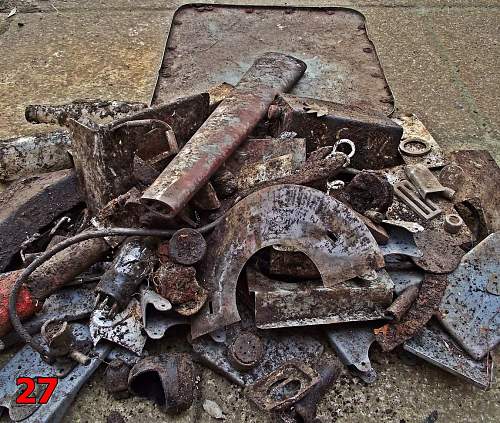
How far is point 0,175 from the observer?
259cm

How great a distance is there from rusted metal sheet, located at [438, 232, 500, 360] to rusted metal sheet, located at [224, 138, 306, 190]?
32.2 inches

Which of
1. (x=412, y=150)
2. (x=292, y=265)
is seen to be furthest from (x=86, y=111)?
(x=412, y=150)

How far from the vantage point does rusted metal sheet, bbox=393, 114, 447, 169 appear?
2.69 m

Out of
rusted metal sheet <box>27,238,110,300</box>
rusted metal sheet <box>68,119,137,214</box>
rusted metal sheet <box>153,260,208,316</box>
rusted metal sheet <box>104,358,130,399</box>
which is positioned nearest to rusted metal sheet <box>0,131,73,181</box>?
rusted metal sheet <box>68,119,137,214</box>

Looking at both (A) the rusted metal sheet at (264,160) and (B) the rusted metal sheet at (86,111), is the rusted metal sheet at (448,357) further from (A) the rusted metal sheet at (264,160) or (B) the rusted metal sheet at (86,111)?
(B) the rusted metal sheet at (86,111)

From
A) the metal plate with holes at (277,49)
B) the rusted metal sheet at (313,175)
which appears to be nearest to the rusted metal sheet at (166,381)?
the rusted metal sheet at (313,175)

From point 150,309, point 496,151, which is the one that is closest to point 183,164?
point 150,309

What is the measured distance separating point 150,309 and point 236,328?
1.11 ft

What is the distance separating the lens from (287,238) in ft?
6.55

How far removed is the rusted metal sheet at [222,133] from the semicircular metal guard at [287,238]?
216 mm

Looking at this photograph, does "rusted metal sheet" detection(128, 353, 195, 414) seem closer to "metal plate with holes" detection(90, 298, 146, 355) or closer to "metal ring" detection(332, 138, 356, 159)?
"metal plate with holes" detection(90, 298, 146, 355)

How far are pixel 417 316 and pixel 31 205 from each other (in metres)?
1.71

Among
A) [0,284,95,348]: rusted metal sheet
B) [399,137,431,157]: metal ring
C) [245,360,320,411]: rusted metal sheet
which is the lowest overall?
[245,360,320,411]: rusted metal sheet

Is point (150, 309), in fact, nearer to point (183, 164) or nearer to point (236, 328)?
point (236, 328)
